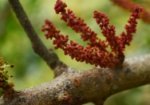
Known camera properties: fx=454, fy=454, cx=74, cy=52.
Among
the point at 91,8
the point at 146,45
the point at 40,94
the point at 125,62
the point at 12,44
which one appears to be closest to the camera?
the point at 40,94

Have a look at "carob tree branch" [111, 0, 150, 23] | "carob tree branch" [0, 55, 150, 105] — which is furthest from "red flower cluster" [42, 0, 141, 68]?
"carob tree branch" [111, 0, 150, 23]

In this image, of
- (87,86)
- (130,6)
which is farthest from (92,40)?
(130,6)

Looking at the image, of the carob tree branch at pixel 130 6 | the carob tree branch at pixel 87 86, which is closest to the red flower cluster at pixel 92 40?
the carob tree branch at pixel 87 86

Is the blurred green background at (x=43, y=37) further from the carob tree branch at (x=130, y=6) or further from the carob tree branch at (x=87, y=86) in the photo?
the carob tree branch at (x=87, y=86)

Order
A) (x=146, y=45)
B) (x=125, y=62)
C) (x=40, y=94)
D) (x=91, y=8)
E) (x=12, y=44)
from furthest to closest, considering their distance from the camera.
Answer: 1. (x=12, y=44)
2. (x=91, y=8)
3. (x=146, y=45)
4. (x=125, y=62)
5. (x=40, y=94)

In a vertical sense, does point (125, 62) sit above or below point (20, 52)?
below

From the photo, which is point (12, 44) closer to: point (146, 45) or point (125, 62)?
point (146, 45)

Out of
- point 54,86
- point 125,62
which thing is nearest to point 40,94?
point 54,86
